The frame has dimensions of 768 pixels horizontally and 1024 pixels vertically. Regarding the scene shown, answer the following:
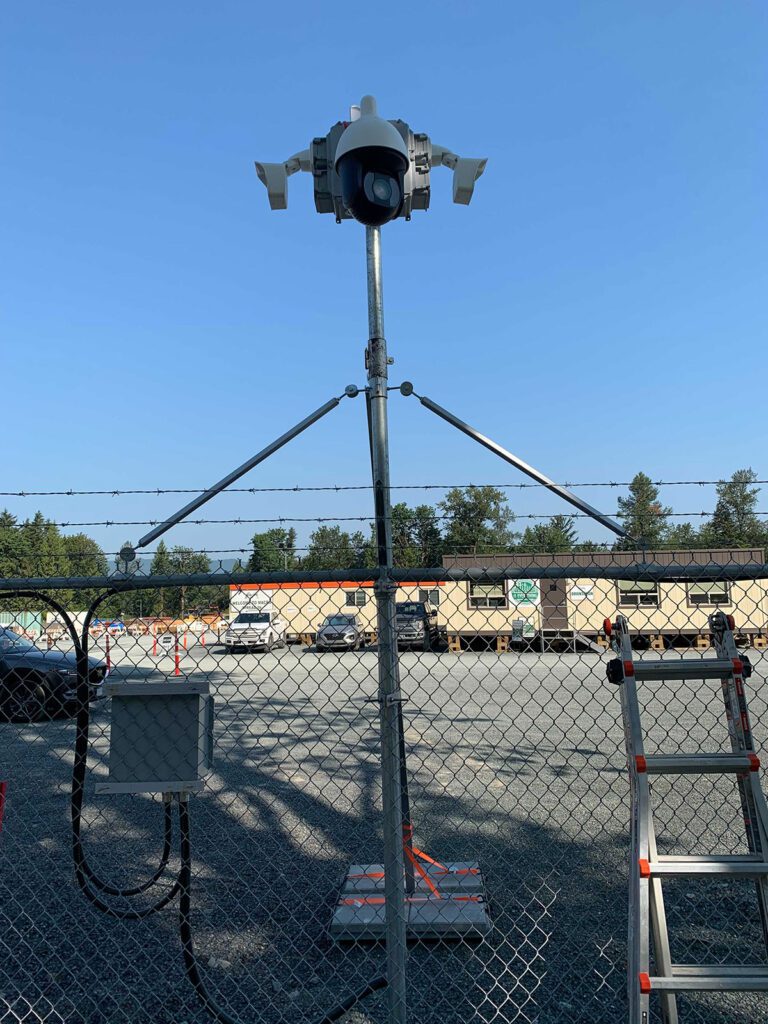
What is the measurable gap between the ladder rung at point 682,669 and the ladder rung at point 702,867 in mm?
622

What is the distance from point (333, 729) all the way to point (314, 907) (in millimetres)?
5549

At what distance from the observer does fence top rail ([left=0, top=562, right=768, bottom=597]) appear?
253 centimetres

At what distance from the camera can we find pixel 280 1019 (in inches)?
111

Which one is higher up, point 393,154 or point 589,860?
point 393,154

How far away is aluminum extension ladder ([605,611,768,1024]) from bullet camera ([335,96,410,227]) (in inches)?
81.1

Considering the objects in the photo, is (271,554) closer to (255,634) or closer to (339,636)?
(339,636)

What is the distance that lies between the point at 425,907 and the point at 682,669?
6.79ft

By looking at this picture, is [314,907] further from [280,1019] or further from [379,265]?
[379,265]

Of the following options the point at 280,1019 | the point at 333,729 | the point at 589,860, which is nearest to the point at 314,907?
the point at 280,1019

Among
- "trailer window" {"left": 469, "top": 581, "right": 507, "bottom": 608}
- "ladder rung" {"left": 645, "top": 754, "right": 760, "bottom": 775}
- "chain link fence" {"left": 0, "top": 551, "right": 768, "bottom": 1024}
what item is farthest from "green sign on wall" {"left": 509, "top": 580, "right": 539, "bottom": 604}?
"ladder rung" {"left": 645, "top": 754, "right": 760, "bottom": 775}

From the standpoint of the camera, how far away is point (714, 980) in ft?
7.14

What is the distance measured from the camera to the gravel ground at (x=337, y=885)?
296cm

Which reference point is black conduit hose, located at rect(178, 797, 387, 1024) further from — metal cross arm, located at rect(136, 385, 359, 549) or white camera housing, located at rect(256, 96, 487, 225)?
white camera housing, located at rect(256, 96, 487, 225)

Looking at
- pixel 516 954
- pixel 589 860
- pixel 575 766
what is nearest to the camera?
pixel 516 954
